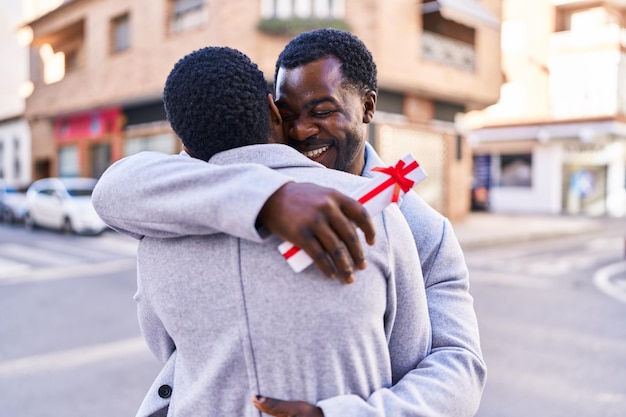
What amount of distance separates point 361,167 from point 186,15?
1601 cm

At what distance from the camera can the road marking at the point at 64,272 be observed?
8.72 meters

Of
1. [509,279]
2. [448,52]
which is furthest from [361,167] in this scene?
[448,52]

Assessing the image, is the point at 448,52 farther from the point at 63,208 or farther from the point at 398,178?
the point at 398,178

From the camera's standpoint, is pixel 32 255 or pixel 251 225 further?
pixel 32 255

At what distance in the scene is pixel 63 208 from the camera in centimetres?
1483

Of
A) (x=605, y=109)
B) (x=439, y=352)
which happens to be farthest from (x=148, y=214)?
(x=605, y=109)

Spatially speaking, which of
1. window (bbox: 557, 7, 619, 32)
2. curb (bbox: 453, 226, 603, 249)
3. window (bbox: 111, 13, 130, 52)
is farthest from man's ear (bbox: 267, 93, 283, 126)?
window (bbox: 557, 7, 619, 32)

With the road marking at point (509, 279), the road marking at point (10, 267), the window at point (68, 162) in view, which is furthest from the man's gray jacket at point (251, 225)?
the window at point (68, 162)

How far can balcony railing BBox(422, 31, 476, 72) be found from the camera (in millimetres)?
16016

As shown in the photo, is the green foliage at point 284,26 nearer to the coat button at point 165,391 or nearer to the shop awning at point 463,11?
the shop awning at point 463,11

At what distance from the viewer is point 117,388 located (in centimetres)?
419

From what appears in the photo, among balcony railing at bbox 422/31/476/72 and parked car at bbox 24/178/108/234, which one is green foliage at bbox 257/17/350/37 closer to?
balcony railing at bbox 422/31/476/72

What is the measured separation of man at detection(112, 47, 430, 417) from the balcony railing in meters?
15.3

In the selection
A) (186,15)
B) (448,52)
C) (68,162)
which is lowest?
(68,162)
